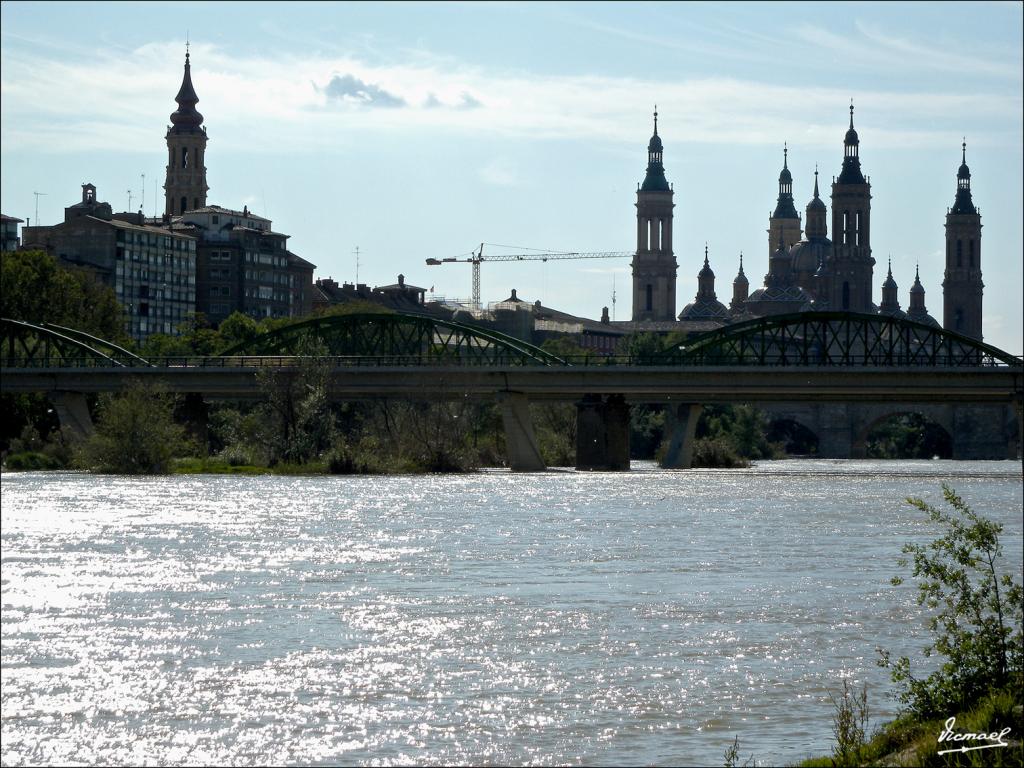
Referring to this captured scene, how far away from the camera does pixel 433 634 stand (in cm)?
3206

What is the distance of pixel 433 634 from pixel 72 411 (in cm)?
8205

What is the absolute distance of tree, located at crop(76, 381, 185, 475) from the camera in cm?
8369

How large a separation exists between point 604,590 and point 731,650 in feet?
29.6

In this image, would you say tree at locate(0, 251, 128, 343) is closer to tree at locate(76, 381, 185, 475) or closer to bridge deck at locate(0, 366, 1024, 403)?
bridge deck at locate(0, 366, 1024, 403)

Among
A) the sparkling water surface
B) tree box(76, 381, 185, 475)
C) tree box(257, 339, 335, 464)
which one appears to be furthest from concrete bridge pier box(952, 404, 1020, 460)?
the sparkling water surface

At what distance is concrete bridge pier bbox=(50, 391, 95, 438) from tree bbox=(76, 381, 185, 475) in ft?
71.8

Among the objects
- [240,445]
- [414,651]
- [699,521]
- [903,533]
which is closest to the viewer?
[414,651]

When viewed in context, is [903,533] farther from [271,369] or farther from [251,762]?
[271,369]

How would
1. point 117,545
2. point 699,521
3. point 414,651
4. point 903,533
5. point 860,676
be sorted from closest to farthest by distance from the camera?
point 860,676 < point 414,651 < point 117,545 < point 903,533 < point 699,521

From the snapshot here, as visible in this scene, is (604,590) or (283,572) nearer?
(604,590)

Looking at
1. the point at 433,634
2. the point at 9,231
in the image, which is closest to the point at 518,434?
the point at 433,634

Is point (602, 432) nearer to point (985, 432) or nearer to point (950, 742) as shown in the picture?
point (985, 432)

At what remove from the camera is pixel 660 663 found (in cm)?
2919

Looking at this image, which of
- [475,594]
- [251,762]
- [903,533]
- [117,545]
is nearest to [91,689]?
[251,762]
